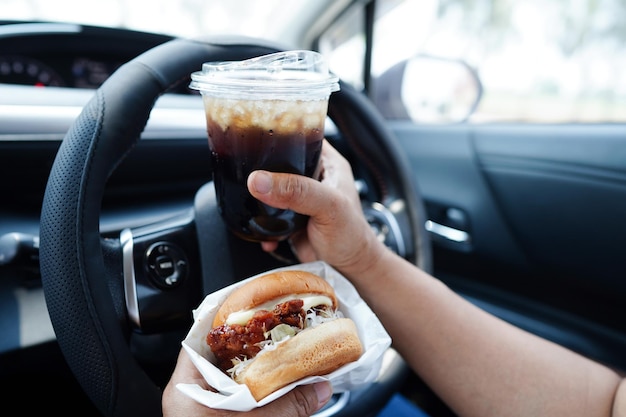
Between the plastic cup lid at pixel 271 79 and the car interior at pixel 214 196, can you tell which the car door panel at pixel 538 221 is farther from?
the plastic cup lid at pixel 271 79

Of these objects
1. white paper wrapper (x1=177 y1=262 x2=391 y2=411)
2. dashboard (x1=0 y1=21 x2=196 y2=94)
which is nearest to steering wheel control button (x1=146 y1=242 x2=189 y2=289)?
white paper wrapper (x1=177 y1=262 x2=391 y2=411)

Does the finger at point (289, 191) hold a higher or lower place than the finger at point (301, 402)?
higher

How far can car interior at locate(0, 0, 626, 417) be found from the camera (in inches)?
32.5

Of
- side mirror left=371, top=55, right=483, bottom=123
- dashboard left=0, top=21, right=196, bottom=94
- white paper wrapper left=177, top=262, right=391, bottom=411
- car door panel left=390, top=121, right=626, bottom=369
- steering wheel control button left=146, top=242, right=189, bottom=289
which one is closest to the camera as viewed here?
white paper wrapper left=177, top=262, right=391, bottom=411

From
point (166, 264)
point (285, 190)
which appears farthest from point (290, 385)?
point (166, 264)

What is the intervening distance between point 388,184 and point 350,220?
459 millimetres

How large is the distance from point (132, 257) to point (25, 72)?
1122mm

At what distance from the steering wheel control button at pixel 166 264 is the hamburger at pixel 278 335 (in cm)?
19

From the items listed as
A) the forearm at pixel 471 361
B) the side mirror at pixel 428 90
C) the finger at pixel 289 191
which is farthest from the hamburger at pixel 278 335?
the side mirror at pixel 428 90

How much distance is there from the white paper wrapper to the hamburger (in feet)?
0.04

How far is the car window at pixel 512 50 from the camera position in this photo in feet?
6.25

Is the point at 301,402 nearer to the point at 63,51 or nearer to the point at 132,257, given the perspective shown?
the point at 132,257

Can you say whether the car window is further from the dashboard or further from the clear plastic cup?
the clear plastic cup

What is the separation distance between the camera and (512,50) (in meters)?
2.15
